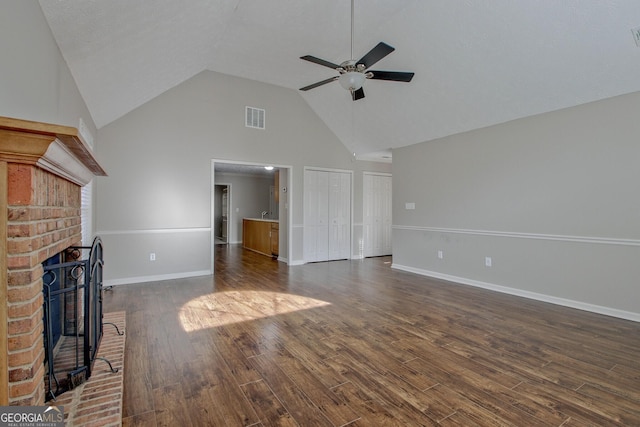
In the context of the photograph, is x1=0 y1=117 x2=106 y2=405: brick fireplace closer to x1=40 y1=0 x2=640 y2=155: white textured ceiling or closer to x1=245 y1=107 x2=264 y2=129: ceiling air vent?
x1=40 y1=0 x2=640 y2=155: white textured ceiling

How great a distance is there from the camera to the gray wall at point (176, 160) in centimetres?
468

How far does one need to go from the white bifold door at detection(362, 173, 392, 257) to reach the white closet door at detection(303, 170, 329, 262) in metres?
1.09

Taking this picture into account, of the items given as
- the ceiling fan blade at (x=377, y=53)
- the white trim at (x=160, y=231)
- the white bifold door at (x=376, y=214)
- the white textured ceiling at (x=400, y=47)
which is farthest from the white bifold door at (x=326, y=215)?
the ceiling fan blade at (x=377, y=53)

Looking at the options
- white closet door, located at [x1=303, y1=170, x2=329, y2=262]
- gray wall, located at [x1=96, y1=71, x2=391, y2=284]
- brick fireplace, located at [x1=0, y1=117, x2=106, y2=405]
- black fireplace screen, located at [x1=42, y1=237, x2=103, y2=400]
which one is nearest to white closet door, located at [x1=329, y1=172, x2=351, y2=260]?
white closet door, located at [x1=303, y1=170, x2=329, y2=262]

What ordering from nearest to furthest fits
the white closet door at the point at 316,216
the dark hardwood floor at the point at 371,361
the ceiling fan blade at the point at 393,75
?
1. the dark hardwood floor at the point at 371,361
2. the ceiling fan blade at the point at 393,75
3. the white closet door at the point at 316,216

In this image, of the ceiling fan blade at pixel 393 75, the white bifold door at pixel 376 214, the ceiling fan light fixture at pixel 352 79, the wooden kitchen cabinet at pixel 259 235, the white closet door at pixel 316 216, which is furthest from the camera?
the wooden kitchen cabinet at pixel 259 235

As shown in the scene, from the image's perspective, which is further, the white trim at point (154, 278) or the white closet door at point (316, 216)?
the white closet door at point (316, 216)

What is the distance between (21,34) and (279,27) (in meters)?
3.00

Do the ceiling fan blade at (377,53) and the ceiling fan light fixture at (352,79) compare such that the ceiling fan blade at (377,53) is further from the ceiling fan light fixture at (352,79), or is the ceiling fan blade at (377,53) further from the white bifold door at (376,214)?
the white bifold door at (376,214)

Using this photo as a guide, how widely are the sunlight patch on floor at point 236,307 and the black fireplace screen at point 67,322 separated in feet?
3.22

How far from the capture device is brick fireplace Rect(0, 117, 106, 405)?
45.0 inches

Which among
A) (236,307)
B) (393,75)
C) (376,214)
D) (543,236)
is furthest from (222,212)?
(543,236)

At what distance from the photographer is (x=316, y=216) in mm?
6707

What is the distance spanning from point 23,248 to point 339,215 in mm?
6050
